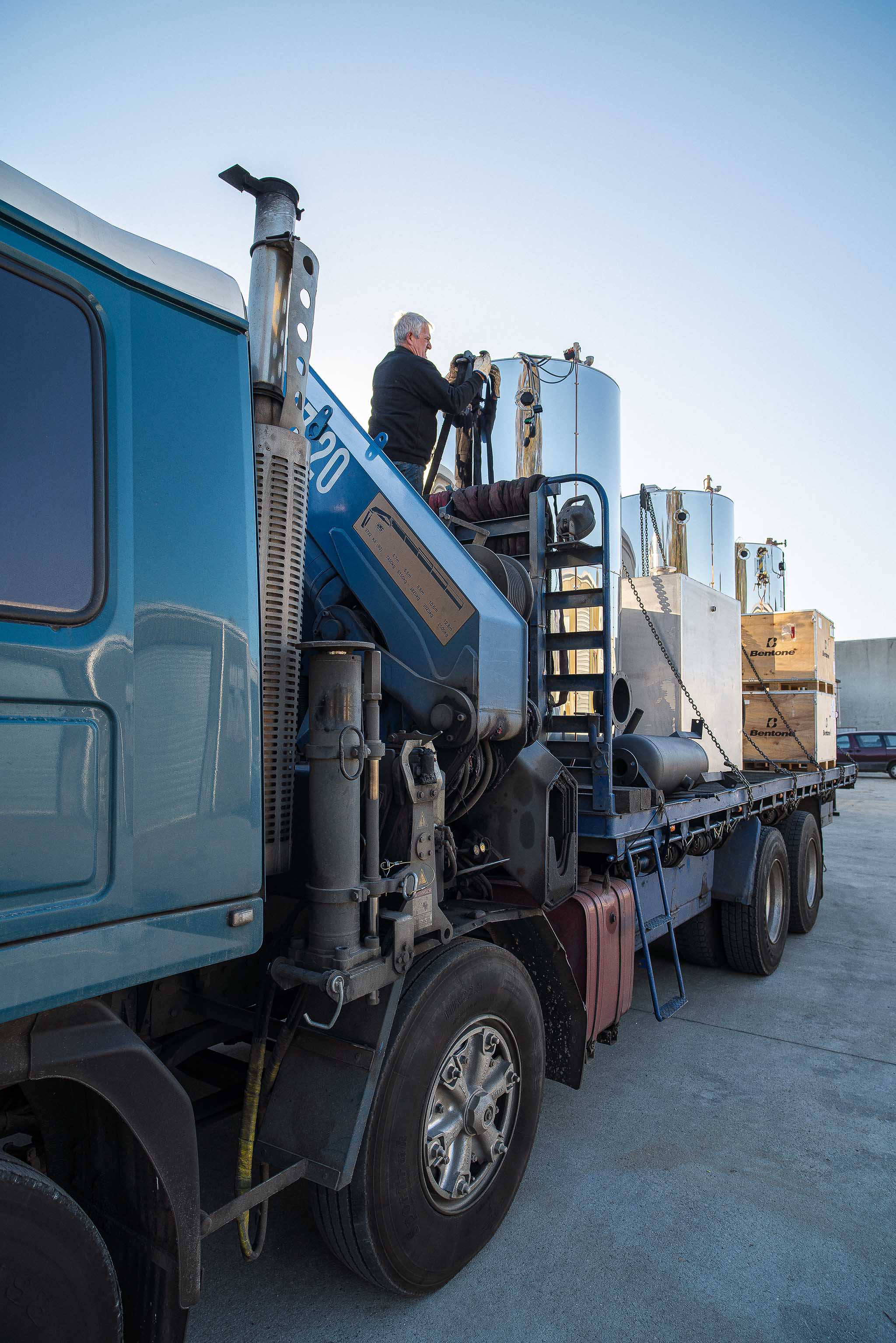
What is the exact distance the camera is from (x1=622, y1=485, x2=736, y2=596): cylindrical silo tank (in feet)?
39.9

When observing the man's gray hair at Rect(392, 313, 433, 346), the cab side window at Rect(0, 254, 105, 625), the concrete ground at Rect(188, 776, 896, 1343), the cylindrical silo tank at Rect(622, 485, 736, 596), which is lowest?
the concrete ground at Rect(188, 776, 896, 1343)

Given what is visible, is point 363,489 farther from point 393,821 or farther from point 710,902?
point 710,902

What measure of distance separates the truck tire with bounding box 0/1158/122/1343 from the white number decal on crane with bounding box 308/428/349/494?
228 centimetres

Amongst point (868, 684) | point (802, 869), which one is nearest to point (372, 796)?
point (802, 869)

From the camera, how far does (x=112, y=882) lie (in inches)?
61.9

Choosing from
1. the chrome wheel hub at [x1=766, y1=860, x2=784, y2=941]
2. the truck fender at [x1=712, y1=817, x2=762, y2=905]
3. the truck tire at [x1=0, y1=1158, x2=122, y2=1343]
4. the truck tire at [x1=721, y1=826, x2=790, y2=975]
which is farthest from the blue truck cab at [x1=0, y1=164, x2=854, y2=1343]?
the chrome wheel hub at [x1=766, y1=860, x2=784, y2=941]

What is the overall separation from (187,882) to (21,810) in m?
0.40

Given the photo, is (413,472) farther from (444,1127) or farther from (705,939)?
(705,939)

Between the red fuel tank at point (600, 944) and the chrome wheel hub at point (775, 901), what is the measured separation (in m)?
2.80

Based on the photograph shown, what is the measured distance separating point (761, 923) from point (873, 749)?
25.4 meters

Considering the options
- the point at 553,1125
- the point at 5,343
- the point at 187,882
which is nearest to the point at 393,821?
the point at 187,882

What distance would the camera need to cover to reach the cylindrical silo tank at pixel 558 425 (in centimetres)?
570

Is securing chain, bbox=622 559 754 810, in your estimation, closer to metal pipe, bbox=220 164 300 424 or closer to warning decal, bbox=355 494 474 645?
warning decal, bbox=355 494 474 645

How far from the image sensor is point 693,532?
12.3 m
